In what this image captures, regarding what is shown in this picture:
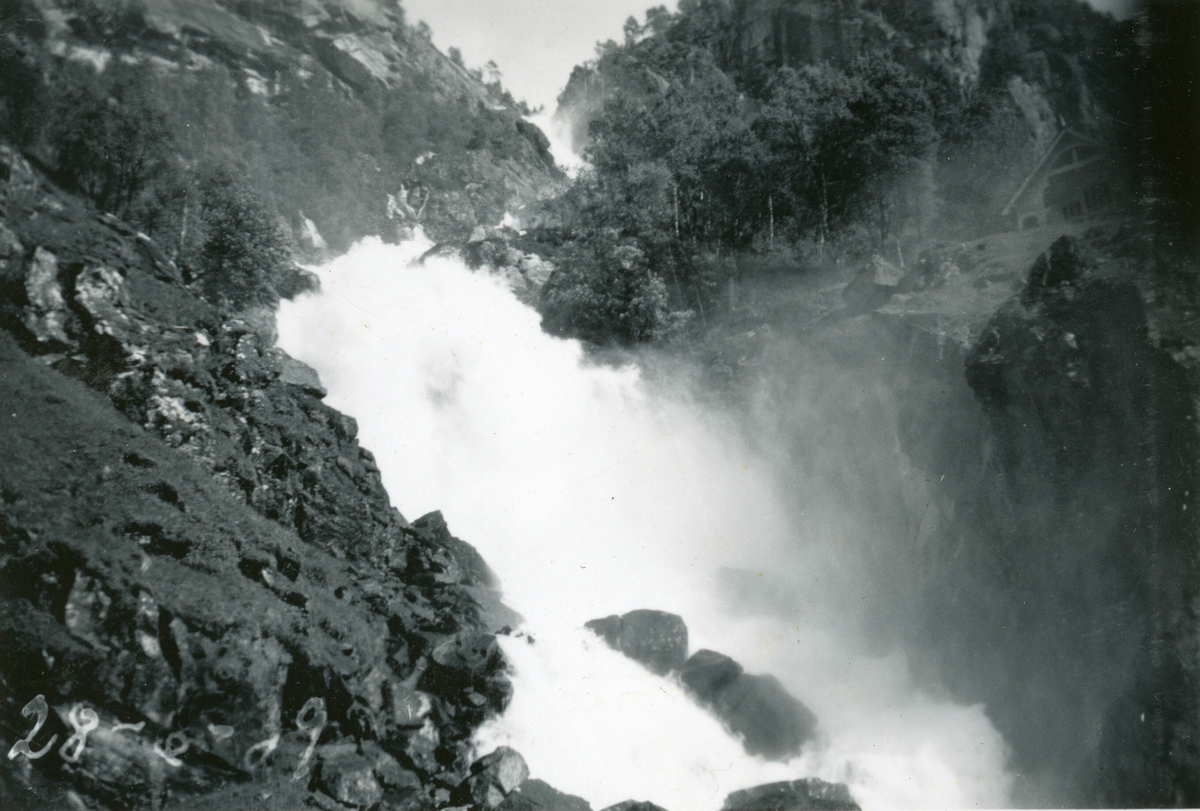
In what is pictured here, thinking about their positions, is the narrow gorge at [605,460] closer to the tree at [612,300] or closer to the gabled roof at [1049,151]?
the gabled roof at [1049,151]

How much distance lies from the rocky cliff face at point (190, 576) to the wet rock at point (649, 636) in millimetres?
4070

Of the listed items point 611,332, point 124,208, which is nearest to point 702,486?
point 611,332

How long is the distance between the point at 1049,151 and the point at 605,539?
26.7 m

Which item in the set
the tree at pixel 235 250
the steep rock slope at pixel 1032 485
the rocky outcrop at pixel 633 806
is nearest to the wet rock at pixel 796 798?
the rocky outcrop at pixel 633 806

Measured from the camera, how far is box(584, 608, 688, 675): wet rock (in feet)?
71.3

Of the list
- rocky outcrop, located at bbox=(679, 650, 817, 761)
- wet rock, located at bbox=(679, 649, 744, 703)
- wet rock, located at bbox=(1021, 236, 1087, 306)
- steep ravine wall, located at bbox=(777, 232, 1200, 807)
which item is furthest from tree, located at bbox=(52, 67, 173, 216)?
wet rock, located at bbox=(1021, 236, 1087, 306)

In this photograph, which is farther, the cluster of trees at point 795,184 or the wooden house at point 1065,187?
the cluster of trees at point 795,184

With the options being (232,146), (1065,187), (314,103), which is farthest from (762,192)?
(314,103)

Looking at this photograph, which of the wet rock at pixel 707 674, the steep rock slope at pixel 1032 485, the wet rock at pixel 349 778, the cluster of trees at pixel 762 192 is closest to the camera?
the wet rock at pixel 349 778

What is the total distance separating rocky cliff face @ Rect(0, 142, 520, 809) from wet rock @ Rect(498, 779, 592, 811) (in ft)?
1.71

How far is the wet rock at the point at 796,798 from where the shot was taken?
16.1 m

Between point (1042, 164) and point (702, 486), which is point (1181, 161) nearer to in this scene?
point (1042, 164)

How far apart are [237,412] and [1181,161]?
26.7 metres

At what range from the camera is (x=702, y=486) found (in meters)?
29.4
